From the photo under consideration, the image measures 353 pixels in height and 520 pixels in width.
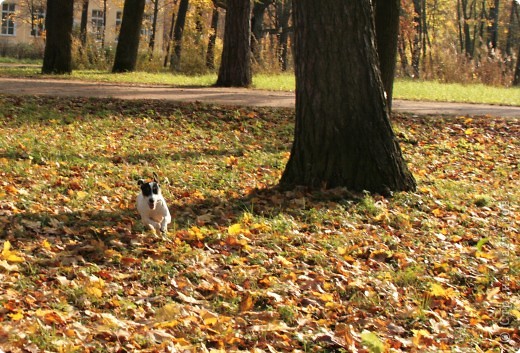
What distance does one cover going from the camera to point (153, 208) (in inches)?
299

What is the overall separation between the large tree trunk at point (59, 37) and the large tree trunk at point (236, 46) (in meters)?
5.20

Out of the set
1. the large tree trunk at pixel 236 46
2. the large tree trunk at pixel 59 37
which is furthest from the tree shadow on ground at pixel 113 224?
the large tree trunk at pixel 59 37

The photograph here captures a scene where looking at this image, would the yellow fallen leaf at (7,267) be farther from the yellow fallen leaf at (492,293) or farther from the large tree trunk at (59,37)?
the large tree trunk at (59,37)

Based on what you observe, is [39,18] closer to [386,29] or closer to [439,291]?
[386,29]

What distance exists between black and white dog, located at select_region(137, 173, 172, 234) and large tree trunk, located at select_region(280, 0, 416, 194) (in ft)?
9.11

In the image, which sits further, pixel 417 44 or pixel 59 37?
pixel 417 44

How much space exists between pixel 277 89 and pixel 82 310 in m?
17.3

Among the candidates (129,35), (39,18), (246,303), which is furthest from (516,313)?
(39,18)

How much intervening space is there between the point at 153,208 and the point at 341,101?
3.35 metres

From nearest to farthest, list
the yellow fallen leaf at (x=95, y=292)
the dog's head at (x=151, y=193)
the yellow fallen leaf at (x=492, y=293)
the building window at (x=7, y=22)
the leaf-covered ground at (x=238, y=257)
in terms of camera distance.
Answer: the leaf-covered ground at (x=238, y=257) → the yellow fallen leaf at (x=95, y=292) → the yellow fallen leaf at (x=492, y=293) → the dog's head at (x=151, y=193) → the building window at (x=7, y=22)

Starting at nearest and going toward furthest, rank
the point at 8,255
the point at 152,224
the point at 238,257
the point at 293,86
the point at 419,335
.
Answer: the point at 419,335 → the point at 8,255 → the point at 238,257 → the point at 152,224 → the point at 293,86

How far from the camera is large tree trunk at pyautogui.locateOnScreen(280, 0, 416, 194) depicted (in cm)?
991

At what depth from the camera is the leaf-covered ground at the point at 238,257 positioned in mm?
5578

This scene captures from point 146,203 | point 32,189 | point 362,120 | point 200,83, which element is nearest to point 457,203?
point 362,120
